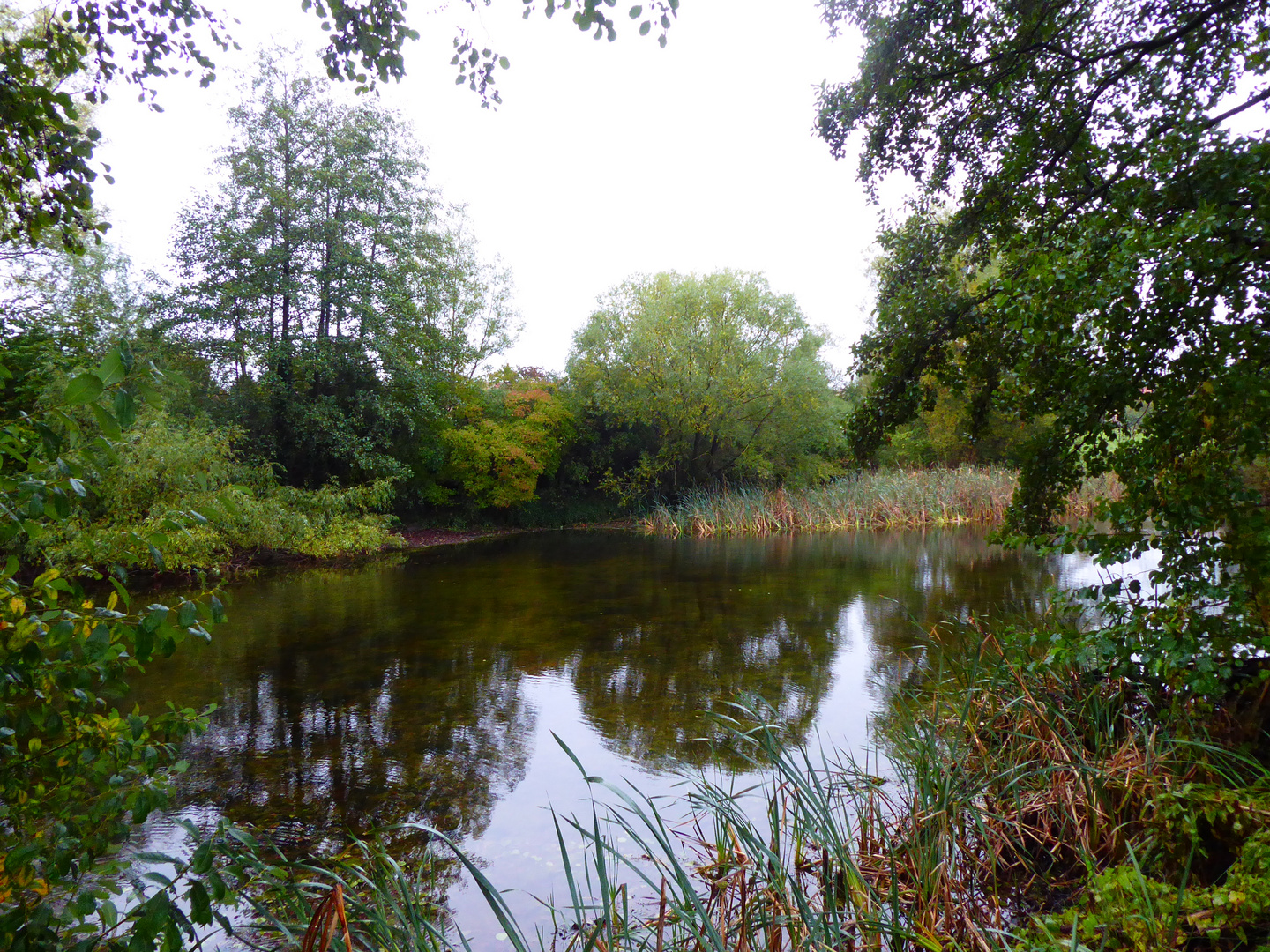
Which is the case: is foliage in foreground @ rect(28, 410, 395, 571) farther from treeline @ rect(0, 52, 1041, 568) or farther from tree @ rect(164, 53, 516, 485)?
tree @ rect(164, 53, 516, 485)

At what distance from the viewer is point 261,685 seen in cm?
554

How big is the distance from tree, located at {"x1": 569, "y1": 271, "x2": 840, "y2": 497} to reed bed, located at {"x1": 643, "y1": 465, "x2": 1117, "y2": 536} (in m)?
1.98

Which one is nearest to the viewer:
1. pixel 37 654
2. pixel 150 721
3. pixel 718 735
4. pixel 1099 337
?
pixel 37 654

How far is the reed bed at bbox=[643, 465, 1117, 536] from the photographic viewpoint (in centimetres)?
1786

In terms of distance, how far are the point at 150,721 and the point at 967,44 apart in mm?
5647

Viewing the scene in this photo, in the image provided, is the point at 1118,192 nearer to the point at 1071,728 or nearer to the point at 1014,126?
the point at 1071,728

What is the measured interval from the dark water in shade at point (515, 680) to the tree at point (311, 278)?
5.23 m

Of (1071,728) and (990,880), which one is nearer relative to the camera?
(990,880)

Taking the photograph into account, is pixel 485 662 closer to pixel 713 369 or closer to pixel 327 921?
pixel 327 921

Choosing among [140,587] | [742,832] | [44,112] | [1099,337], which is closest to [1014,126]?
[1099,337]

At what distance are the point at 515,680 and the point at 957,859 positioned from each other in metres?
3.79

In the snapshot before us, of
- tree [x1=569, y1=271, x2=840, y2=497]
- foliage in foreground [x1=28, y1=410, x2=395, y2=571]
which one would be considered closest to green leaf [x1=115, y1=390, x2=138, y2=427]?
foliage in foreground [x1=28, y1=410, x2=395, y2=571]

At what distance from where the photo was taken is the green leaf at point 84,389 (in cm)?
112

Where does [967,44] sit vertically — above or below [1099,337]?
above
